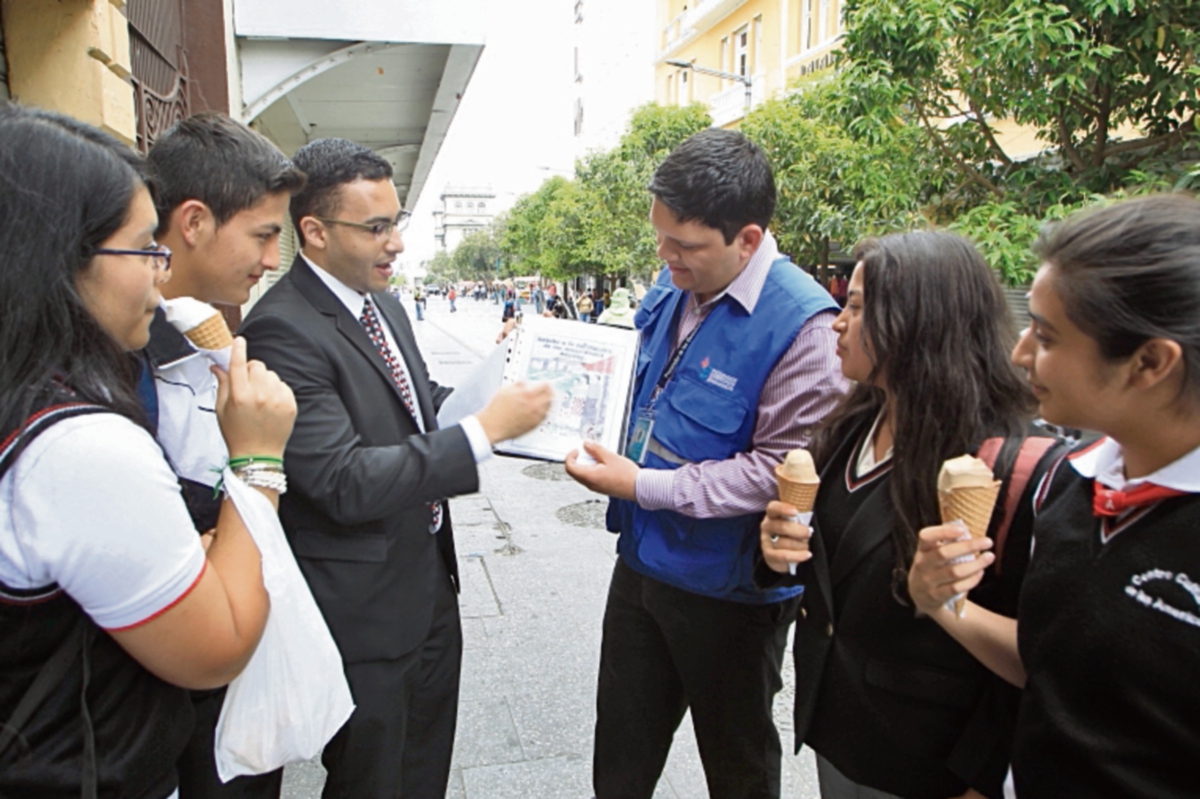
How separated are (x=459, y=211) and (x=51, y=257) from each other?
500ft

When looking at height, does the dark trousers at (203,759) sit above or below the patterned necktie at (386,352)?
below

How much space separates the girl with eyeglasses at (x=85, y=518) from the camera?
1065 mm

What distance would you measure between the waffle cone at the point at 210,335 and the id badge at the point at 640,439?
3.72ft

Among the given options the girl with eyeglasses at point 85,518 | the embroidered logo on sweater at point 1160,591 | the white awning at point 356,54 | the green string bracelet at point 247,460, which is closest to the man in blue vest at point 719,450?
the green string bracelet at point 247,460

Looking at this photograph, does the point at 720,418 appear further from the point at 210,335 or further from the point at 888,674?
the point at 210,335

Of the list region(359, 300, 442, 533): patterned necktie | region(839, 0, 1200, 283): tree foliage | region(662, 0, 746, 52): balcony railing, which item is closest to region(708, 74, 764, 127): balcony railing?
region(662, 0, 746, 52): balcony railing

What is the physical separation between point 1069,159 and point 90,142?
7.86 metres

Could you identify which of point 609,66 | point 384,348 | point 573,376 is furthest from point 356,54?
point 609,66

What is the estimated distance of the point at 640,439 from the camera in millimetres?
2266

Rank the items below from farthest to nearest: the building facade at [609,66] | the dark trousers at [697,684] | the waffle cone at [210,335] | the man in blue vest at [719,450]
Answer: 1. the building facade at [609,66]
2. the dark trousers at [697,684]
3. the man in blue vest at [719,450]
4. the waffle cone at [210,335]

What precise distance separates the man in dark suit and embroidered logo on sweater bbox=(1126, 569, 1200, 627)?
121 cm

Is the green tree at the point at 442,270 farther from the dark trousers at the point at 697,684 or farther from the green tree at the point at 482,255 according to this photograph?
the dark trousers at the point at 697,684

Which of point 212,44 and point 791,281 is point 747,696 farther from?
point 212,44

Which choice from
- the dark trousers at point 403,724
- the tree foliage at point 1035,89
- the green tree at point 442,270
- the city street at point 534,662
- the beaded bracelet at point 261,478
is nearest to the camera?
the beaded bracelet at point 261,478
